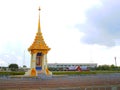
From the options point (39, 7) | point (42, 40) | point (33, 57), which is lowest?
point (33, 57)

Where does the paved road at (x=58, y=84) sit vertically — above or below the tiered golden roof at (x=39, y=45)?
below

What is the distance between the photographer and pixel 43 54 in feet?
211

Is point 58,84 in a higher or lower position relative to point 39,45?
lower

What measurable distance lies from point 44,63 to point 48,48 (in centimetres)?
376

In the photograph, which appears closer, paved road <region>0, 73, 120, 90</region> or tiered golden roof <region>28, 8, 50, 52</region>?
paved road <region>0, 73, 120, 90</region>

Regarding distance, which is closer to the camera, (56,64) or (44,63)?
(44,63)

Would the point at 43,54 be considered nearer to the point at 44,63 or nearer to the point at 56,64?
the point at 44,63

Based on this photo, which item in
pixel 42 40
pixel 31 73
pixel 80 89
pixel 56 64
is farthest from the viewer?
pixel 56 64

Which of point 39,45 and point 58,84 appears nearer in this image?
point 58,84

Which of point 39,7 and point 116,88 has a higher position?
point 39,7

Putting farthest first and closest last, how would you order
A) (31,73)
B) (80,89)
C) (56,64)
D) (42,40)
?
1. (56,64)
2. (42,40)
3. (31,73)
4. (80,89)

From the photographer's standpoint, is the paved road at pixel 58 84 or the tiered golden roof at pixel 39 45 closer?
the paved road at pixel 58 84

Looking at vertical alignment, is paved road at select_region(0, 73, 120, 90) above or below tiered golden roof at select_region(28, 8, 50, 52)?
below

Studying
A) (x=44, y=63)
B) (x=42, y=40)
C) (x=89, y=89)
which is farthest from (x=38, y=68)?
(x=89, y=89)
